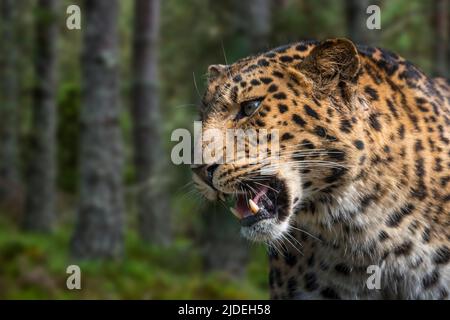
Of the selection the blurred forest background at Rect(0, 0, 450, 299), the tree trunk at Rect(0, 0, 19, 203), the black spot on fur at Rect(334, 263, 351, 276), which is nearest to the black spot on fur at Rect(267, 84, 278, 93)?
the blurred forest background at Rect(0, 0, 450, 299)

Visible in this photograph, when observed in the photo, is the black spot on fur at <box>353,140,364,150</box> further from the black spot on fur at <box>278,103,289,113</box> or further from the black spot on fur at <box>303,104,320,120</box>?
the black spot on fur at <box>278,103,289,113</box>

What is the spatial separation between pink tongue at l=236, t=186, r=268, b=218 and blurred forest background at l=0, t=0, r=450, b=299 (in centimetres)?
38

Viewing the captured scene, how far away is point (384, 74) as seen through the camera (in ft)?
17.6

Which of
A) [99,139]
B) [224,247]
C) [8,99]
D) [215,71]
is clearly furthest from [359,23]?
[8,99]

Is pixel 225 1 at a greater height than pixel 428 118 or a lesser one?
greater

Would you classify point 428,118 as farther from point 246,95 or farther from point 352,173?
point 246,95

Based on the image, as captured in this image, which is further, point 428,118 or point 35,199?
point 35,199

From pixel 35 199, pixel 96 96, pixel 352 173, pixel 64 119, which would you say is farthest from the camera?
pixel 64 119

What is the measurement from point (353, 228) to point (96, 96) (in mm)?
9412

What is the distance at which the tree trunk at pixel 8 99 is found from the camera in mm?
22531

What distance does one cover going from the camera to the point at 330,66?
4.96 m
